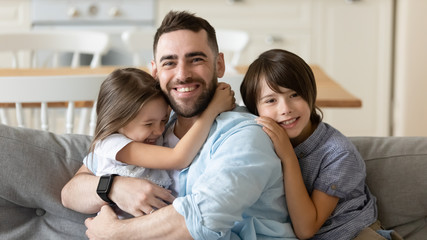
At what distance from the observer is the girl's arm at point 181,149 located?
153cm

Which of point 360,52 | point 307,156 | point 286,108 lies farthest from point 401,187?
point 360,52

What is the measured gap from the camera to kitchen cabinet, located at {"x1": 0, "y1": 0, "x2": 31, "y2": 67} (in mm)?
4508

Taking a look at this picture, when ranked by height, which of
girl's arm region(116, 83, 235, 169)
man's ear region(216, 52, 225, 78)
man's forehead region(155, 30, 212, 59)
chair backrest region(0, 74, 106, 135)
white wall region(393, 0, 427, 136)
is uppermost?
man's forehead region(155, 30, 212, 59)

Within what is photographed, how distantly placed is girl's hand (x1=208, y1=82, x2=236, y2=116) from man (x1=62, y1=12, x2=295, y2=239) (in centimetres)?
2

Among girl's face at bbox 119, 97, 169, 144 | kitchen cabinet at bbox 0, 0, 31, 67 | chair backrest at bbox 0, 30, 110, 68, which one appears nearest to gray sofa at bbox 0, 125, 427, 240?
girl's face at bbox 119, 97, 169, 144

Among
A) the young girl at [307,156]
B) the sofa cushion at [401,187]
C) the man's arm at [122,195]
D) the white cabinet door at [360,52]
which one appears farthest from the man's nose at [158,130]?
the white cabinet door at [360,52]

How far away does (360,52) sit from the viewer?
4.53 metres

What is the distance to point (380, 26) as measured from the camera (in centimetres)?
451

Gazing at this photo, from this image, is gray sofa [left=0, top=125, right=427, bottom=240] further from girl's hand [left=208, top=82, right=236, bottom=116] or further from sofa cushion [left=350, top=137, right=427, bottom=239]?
girl's hand [left=208, top=82, right=236, bottom=116]

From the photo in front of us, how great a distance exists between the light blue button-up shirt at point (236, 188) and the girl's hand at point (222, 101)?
0.13 feet

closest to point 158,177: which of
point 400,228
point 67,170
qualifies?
point 67,170

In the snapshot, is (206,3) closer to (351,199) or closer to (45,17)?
(45,17)

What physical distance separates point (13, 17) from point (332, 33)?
233 cm

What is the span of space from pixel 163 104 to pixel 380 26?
3221 millimetres
